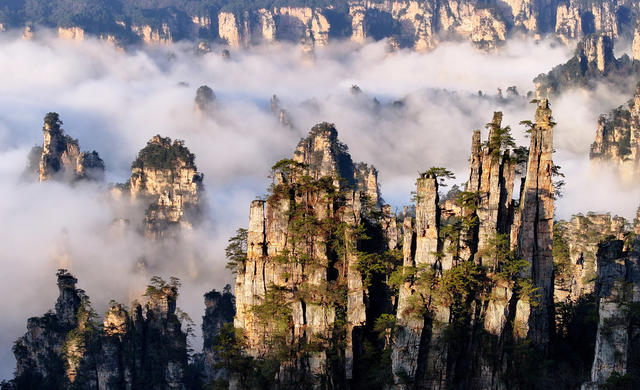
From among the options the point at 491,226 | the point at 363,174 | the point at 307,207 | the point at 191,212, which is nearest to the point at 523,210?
the point at 491,226

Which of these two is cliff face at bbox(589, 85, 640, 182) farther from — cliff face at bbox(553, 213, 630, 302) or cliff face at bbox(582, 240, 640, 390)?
cliff face at bbox(582, 240, 640, 390)

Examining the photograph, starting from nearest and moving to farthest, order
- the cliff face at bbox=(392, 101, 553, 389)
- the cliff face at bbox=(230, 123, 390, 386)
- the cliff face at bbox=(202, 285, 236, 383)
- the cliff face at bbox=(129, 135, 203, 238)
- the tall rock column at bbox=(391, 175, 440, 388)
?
the tall rock column at bbox=(391, 175, 440, 388)
the cliff face at bbox=(392, 101, 553, 389)
the cliff face at bbox=(230, 123, 390, 386)
the cliff face at bbox=(202, 285, 236, 383)
the cliff face at bbox=(129, 135, 203, 238)

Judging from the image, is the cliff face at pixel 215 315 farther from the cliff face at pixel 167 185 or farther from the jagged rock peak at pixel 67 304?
the cliff face at pixel 167 185

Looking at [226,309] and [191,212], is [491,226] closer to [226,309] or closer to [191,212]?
[226,309]

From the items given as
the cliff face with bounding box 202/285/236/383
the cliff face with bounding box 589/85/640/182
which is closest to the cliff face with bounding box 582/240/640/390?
the cliff face with bounding box 202/285/236/383

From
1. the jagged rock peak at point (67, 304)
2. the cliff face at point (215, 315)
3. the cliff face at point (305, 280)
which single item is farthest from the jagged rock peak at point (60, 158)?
the cliff face at point (305, 280)
